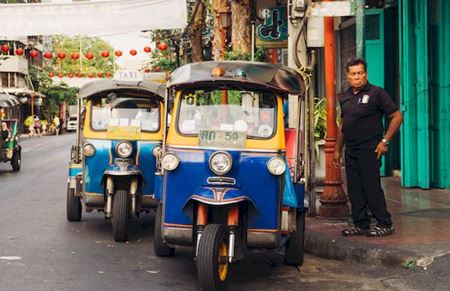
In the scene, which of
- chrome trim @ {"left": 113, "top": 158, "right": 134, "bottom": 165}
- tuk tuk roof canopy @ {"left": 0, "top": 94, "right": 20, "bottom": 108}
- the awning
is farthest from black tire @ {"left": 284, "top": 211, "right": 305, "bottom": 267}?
tuk tuk roof canopy @ {"left": 0, "top": 94, "right": 20, "bottom": 108}

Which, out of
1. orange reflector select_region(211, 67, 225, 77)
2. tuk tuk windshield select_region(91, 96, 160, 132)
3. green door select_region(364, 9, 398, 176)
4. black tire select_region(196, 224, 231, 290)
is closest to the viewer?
black tire select_region(196, 224, 231, 290)

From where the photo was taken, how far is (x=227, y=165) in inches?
261

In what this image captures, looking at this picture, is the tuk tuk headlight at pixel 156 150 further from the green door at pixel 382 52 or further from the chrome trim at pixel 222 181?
the green door at pixel 382 52

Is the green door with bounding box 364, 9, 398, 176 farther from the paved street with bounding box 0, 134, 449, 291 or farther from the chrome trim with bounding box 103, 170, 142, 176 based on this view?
the chrome trim with bounding box 103, 170, 142, 176

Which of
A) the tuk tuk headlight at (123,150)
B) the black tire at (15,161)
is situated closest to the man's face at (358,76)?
the tuk tuk headlight at (123,150)

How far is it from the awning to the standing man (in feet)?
21.8

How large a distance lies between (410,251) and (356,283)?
78 centimetres

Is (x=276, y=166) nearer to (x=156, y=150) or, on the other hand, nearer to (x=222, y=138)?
(x=222, y=138)

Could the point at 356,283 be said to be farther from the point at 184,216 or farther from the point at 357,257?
the point at 184,216

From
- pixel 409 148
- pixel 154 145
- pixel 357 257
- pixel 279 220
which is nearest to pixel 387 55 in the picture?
pixel 409 148

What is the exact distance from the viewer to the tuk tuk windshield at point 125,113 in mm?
10195

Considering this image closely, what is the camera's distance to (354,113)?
8.21 metres

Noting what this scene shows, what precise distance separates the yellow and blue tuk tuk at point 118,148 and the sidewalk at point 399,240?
2256 mm

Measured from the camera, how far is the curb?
24.0 feet
